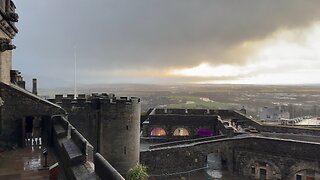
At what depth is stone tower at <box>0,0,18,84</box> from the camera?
12.6 meters

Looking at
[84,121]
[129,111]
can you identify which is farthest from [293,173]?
[84,121]

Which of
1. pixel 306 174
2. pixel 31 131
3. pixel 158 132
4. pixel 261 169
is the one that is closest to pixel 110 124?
pixel 31 131

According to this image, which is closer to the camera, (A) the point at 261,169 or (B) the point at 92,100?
(B) the point at 92,100

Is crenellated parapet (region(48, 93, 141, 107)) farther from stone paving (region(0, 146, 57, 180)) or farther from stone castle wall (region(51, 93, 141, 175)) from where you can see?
stone paving (region(0, 146, 57, 180))

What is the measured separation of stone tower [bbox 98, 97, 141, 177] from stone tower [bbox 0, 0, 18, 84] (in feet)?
25.4

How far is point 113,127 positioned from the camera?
21.2 m

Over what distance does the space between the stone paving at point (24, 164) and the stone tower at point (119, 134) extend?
808cm

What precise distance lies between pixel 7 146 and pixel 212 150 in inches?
622

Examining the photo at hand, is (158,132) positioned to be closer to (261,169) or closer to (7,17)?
(261,169)

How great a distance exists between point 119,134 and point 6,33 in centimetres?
927

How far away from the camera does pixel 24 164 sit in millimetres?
10594

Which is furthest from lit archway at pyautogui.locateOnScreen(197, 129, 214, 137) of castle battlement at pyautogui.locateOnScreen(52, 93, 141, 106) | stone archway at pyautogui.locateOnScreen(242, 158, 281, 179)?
castle battlement at pyautogui.locateOnScreen(52, 93, 141, 106)

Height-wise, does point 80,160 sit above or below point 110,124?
above

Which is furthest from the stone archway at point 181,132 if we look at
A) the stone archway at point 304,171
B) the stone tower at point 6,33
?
the stone tower at point 6,33
